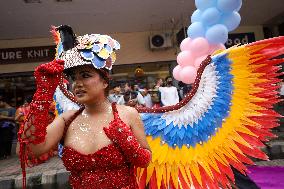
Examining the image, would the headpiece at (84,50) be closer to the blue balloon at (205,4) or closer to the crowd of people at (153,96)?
the blue balloon at (205,4)

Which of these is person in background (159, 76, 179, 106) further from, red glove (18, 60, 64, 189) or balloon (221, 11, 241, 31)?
red glove (18, 60, 64, 189)

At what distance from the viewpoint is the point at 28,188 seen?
4.97m

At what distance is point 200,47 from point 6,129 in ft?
18.2

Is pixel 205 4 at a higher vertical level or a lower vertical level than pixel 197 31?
higher

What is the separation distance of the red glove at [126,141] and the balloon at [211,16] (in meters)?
2.50

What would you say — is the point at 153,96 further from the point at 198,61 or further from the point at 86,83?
the point at 86,83

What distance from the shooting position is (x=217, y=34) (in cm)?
358

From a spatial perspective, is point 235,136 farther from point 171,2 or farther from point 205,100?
point 171,2

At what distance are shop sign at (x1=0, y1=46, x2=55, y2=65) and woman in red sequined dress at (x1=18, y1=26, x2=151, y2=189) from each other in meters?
9.45

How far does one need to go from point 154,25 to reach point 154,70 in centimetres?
167

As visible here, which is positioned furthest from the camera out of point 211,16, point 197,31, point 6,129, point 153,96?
point 153,96

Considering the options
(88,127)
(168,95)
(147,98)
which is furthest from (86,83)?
(147,98)

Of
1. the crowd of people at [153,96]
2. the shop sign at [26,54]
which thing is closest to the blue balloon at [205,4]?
the crowd of people at [153,96]

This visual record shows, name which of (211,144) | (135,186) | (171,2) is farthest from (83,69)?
(171,2)
